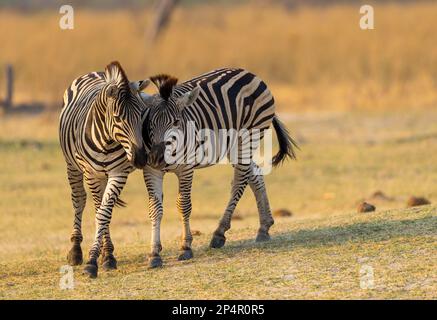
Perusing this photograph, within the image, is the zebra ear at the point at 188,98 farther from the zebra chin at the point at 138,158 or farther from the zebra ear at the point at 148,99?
the zebra chin at the point at 138,158

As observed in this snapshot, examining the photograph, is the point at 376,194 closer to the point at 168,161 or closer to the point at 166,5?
the point at 168,161

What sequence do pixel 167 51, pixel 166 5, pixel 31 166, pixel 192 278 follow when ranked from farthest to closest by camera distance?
1. pixel 166 5
2. pixel 167 51
3. pixel 31 166
4. pixel 192 278

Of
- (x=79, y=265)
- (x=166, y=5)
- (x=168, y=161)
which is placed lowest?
(x=79, y=265)

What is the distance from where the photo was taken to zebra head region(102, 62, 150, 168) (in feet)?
24.4

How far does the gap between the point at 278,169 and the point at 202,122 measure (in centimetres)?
705

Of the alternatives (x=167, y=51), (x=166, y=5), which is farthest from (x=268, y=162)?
(x=166, y=5)

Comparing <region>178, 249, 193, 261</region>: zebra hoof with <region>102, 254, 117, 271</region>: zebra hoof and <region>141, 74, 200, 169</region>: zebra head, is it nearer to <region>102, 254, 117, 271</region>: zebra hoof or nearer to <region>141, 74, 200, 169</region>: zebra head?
<region>102, 254, 117, 271</region>: zebra hoof

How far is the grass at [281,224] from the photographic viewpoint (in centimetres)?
719

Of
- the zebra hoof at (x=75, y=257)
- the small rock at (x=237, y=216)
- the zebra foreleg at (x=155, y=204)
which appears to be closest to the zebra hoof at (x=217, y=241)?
the zebra foreleg at (x=155, y=204)

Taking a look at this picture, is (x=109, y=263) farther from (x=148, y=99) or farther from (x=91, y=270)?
(x=148, y=99)

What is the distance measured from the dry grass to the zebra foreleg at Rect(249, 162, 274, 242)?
12.2 meters

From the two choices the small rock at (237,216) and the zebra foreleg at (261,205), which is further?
the small rock at (237,216)

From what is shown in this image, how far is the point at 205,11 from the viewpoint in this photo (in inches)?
1328
